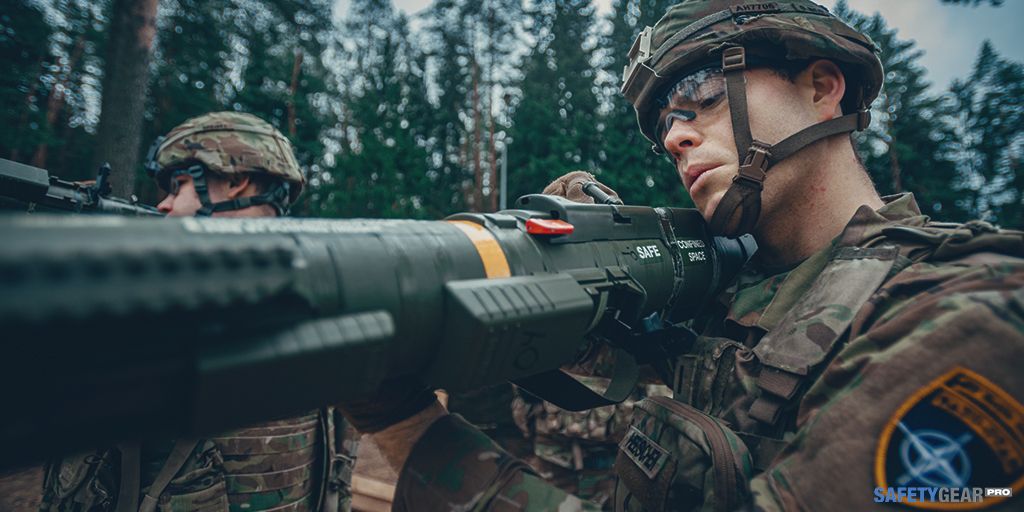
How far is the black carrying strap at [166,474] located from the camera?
2.25 m

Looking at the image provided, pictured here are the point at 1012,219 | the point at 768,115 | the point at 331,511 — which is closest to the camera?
the point at 768,115

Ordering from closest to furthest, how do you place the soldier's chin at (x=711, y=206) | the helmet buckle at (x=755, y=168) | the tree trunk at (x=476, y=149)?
the helmet buckle at (x=755, y=168), the soldier's chin at (x=711, y=206), the tree trunk at (x=476, y=149)

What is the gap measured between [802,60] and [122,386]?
2398 mm

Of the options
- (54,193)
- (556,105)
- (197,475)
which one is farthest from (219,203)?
(556,105)

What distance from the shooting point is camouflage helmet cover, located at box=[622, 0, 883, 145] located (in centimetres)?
183

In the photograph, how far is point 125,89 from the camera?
633cm

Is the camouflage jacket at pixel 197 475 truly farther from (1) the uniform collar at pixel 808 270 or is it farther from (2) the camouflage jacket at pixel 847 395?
(1) the uniform collar at pixel 808 270

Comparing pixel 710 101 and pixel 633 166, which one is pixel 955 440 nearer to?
pixel 710 101

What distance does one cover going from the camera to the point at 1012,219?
1664cm

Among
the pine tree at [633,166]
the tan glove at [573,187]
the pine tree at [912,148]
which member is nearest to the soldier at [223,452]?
the tan glove at [573,187]

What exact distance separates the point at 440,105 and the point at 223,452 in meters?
20.9

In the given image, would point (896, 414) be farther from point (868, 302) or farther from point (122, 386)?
point (122, 386)

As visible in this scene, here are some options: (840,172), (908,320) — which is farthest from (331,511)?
(840,172)

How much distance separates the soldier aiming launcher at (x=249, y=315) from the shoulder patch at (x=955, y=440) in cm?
71
